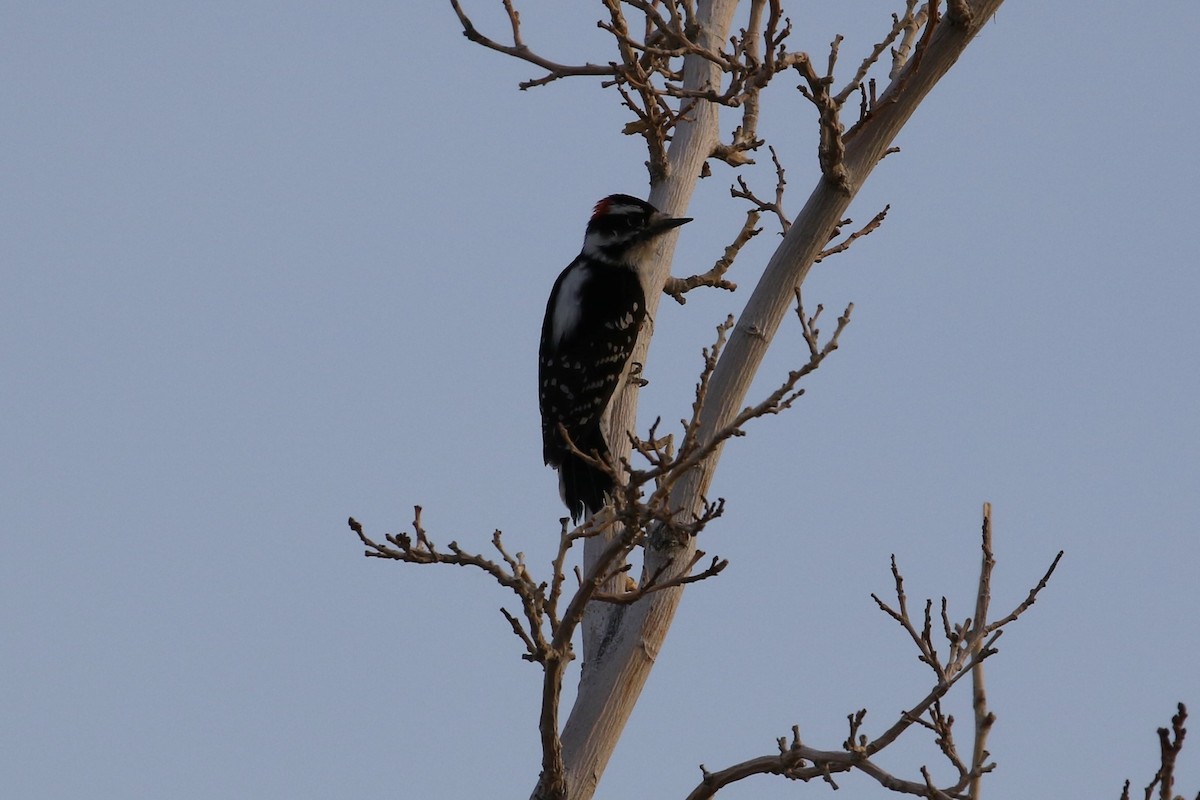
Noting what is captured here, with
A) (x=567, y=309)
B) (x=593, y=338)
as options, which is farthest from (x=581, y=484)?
(x=567, y=309)

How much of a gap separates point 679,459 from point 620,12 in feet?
8.45

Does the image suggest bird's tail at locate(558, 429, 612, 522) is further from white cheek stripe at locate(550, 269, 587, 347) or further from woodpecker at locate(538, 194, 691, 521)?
→ white cheek stripe at locate(550, 269, 587, 347)

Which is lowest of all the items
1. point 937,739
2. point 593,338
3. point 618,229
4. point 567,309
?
point 937,739

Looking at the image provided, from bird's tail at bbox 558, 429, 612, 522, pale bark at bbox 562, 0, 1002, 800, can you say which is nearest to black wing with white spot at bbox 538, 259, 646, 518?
bird's tail at bbox 558, 429, 612, 522

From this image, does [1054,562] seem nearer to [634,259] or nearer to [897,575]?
[897,575]

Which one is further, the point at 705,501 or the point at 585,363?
the point at 585,363

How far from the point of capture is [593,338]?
714 cm

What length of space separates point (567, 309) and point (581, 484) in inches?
44.7

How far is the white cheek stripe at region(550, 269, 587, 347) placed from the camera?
743cm

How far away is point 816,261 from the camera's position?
5.18m

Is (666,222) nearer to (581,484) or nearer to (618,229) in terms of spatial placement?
(618,229)

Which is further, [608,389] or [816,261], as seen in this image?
[608,389]

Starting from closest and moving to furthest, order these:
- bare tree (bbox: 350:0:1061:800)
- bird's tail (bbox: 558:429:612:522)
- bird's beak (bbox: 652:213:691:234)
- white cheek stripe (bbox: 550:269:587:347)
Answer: bare tree (bbox: 350:0:1061:800) → bird's beak (bbox: 652:213:691:234) → bird's tail (bbox: 558:429:612:522) → white cheek stripe (bbox: 550:269:587:347)

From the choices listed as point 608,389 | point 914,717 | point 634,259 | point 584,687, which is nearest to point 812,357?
point 914,717
